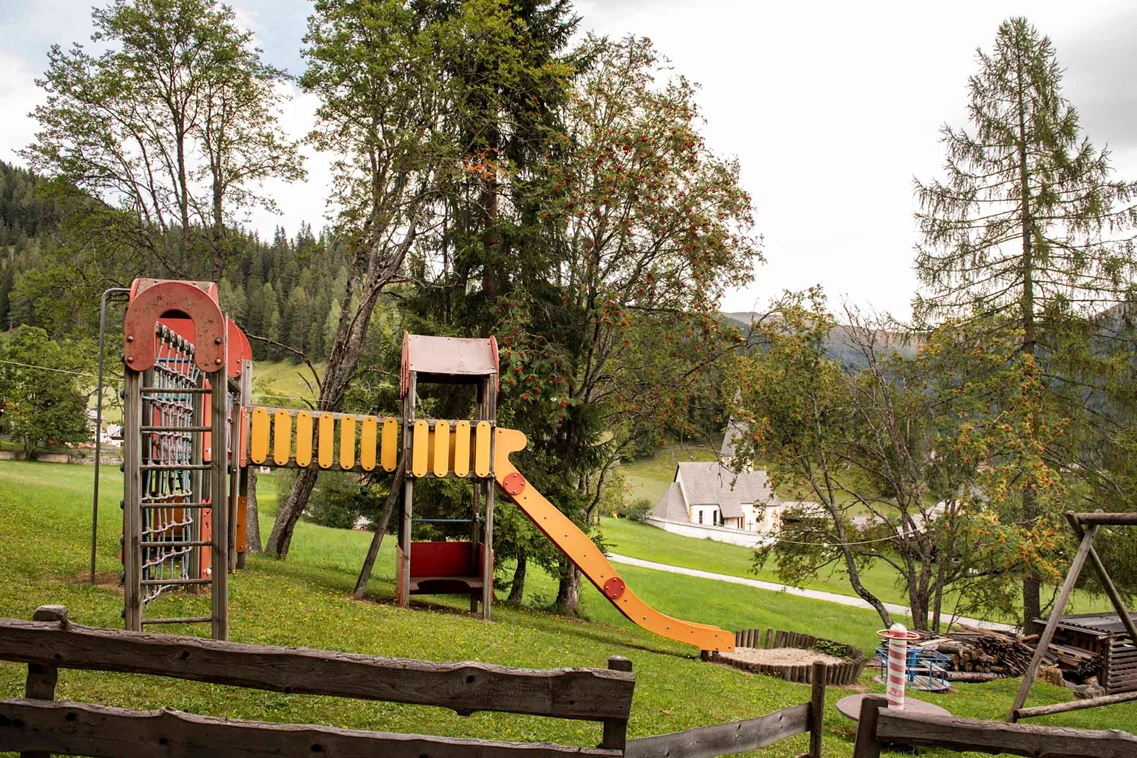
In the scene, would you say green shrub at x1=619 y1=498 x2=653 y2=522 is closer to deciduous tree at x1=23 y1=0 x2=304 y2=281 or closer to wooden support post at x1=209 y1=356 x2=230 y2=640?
deciduous tree at x1=23 y1=0 x2=304 y2=281

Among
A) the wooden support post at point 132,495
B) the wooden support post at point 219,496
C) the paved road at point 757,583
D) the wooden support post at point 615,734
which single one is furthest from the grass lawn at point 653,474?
the wooden support post at point 615,734

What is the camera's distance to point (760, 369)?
66.1ft

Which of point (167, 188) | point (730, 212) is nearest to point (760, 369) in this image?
point (730, 212)

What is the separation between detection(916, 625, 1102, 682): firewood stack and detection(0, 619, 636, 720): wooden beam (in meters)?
13.8

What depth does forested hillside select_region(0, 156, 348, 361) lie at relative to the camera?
63.6 ft

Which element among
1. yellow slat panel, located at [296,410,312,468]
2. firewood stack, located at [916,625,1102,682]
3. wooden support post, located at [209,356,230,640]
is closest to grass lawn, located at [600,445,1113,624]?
firewood stack, located at [916,625,1102,682]

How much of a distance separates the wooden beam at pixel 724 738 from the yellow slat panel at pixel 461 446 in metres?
7.84

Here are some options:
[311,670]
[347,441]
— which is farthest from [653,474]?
[311,670]

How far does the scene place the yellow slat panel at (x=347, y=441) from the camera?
13.5m

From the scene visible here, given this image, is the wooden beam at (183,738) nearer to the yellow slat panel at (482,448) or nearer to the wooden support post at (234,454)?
the wooden support post at (234,454)

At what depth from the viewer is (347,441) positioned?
13.5m

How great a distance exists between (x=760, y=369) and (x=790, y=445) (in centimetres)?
207

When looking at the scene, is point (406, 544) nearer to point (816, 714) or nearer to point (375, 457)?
point (375, 457)

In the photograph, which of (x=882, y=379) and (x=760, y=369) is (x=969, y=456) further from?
(x=760, y=369)
